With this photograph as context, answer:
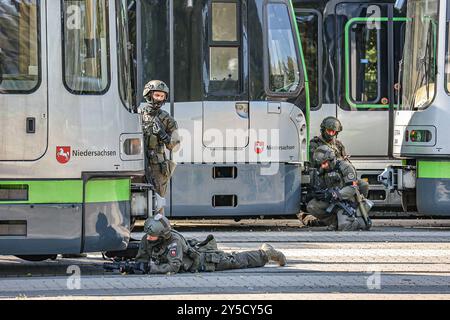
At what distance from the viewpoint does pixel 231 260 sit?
11.7 meters

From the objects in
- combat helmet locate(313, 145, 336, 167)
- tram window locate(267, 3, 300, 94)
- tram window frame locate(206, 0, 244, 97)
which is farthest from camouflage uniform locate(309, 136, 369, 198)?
tram window frame locate(206, 0, 244, 97)

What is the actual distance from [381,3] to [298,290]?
849 centimetres

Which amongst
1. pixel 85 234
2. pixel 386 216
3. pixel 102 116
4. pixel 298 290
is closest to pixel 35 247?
pixel 85 234

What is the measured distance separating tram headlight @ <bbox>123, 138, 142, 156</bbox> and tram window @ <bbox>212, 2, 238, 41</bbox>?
176 inches

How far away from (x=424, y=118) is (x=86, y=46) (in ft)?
19.8

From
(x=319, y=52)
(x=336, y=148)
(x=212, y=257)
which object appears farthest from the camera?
(x=319, y=52)

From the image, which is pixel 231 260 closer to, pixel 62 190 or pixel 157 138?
pixel 62 190

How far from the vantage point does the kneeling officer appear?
11.0 metres

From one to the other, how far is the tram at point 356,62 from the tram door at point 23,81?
7487 mm

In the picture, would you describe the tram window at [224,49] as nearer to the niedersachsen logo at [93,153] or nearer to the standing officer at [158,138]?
the standing officer at [158,138]

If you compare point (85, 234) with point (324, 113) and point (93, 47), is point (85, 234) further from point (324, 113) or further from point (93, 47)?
point (324, 113)

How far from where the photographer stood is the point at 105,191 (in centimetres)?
1116

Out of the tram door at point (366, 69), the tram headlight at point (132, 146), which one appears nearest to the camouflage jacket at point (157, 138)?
the tram headlight at point (132, 146)

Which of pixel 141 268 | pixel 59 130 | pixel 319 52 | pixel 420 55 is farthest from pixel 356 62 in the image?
pixel 59 130
